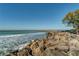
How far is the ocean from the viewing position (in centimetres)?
123

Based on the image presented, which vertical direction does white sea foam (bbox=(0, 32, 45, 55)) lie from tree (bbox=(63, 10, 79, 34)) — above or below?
below

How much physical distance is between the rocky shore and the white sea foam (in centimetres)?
3

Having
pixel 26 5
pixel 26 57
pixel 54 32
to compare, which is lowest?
pixel 26 57

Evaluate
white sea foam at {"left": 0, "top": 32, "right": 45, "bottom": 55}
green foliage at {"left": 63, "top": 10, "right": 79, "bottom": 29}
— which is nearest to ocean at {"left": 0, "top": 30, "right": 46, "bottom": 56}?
white sea foam at {"left": 0, "top": 32, "right": 45, "bottom": 55}

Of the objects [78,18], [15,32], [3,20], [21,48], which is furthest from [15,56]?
[78,18]

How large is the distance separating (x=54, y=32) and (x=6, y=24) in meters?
0.40

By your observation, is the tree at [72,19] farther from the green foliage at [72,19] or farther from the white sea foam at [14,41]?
the white sea foam at [14,41]

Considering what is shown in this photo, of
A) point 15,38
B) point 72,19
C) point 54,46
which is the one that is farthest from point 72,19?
point 15,38

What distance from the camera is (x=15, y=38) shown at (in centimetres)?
124

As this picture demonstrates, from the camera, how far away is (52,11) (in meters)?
1.26

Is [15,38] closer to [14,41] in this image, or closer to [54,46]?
[14,41]

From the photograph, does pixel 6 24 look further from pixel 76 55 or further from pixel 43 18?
pixel 76 55

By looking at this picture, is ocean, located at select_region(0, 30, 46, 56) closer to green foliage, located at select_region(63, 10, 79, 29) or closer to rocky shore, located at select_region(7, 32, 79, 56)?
rocky shore, located at select_region(7, 32, 79, 56)

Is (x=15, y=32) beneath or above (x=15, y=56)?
above
